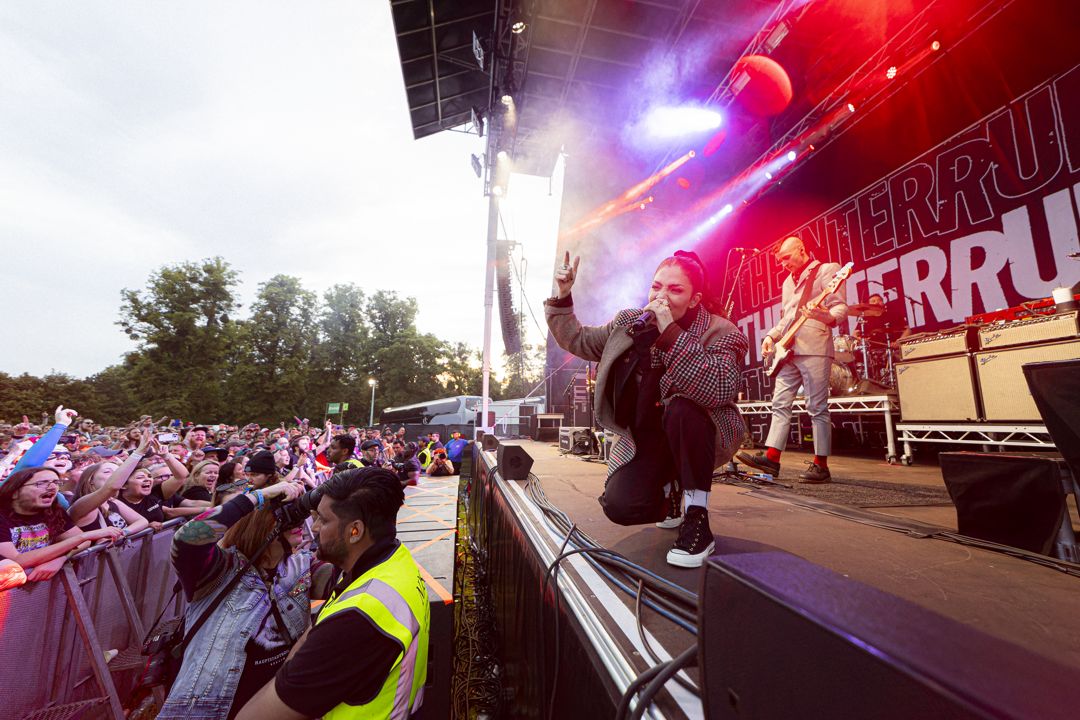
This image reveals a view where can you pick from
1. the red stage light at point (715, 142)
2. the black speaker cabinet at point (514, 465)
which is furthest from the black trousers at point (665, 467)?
the red stage light at point (715, 142)

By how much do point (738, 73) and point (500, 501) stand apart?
798cm

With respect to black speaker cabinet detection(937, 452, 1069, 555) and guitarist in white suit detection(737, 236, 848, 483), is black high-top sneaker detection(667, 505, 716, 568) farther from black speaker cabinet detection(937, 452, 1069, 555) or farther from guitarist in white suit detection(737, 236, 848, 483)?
guitarist in white suit detection(737, 236, 848, 483)

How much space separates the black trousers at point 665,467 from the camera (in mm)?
1869

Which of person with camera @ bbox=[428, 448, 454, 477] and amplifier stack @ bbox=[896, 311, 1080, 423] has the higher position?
amplifier stack @ bbox=[896, 311, 1080, 423]

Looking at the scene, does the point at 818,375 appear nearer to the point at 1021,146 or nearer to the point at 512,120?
the point at 1021,146

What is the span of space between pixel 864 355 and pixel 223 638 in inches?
335

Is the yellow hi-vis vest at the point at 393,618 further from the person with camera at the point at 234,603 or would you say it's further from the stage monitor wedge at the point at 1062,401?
the stage monitor wedge at the point at 1062,401

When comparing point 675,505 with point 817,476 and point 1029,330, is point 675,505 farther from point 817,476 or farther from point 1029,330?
point 1029,330

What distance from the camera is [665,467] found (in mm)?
2045

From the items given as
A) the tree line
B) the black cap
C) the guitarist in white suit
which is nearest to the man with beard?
the black cap

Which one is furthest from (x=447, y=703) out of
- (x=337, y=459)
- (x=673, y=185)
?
(x=673, y=185)

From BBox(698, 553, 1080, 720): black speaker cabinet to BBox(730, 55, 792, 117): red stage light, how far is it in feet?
27.7

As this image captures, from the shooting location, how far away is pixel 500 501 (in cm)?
346

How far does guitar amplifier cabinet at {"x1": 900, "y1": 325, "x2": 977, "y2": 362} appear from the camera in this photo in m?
4.33
